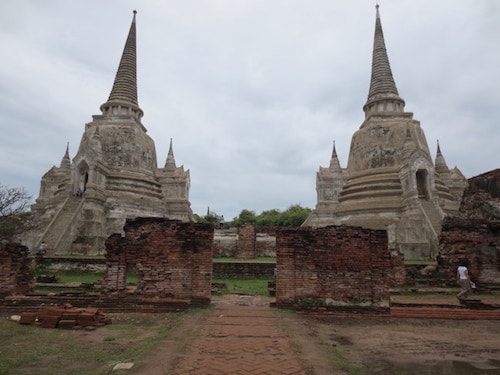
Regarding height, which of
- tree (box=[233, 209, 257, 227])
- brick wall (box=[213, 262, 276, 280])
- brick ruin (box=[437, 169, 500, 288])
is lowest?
brick wall (box=[213, 262, 276, 280])

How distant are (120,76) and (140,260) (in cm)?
2841

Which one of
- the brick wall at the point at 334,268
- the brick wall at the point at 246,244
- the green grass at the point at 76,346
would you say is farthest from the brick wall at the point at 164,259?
the brick wall at the point at 246,244

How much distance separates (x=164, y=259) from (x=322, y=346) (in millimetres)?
4921

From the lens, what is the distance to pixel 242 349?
18.6 ft

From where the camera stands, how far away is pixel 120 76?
3428cm

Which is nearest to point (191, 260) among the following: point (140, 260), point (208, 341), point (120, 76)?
point (140, 260)

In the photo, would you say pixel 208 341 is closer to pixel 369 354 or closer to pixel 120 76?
pixel 369 354

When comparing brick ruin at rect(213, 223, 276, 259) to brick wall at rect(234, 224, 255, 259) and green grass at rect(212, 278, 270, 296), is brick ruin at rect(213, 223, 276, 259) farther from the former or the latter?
green grass at rect(212, 278, 270, 296)

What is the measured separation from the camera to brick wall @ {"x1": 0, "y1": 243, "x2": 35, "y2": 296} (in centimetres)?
1052

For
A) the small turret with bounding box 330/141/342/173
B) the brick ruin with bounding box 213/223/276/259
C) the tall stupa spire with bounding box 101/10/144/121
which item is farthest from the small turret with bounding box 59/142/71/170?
the small turret with bounding box 330/141/342/173

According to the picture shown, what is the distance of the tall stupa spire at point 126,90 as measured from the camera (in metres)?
32.7

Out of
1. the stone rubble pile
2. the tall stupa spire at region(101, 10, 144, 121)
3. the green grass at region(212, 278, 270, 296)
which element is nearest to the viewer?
the stone rubble pile

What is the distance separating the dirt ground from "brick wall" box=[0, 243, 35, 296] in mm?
5572

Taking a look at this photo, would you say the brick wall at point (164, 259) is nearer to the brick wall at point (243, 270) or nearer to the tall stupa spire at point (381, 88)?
the brick wall at point (243, 270)
